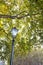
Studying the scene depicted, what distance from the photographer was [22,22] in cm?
1870

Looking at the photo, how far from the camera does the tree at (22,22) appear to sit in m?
14.3

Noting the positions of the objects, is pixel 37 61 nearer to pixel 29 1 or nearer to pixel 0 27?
pixel 0 27

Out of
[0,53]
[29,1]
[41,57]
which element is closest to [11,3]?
[29,1]

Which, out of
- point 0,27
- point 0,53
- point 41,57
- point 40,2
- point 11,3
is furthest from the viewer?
point 41,57

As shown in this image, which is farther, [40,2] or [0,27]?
[0,27]

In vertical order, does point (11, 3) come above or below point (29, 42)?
above

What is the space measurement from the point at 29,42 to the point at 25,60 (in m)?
24.6

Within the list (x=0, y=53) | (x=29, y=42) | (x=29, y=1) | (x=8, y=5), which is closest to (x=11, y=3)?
(x=8, y=5)

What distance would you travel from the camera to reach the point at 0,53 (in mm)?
23797

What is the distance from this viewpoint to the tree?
46.9ft

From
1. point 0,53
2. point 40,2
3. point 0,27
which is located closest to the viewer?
point 40,2

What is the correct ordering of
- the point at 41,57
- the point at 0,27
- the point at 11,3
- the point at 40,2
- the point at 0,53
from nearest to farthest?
the point at 40,2 → the point at 11,3 → the point at 0,27 → the point at 0,53 → the point at 41,57

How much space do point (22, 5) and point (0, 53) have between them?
8.16m

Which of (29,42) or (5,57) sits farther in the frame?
(5,57)
